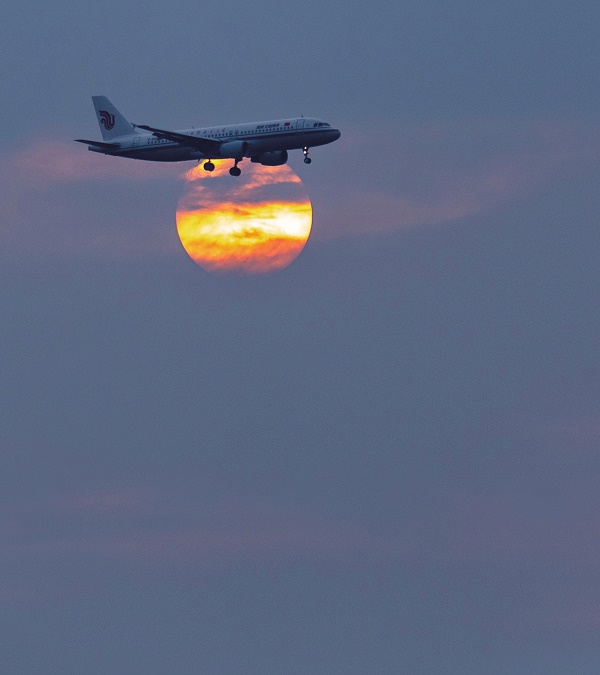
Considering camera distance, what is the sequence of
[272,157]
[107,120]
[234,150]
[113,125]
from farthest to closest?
[107,120] < [113,125] < [272,157] < [234,150]

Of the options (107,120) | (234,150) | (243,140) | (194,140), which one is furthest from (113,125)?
(234,150)

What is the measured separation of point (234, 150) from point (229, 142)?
2.41 meters

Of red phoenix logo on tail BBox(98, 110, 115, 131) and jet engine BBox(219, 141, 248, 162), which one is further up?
red phoenix logo on tail BBox(98, 110, 115, 131)

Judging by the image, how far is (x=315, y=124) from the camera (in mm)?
165625

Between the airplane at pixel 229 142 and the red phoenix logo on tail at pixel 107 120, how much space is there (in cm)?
1017

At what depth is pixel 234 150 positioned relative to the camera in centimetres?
16850

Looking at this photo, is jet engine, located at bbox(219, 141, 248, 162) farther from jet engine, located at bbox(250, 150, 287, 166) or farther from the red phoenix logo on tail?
the red phoenix logo on tail

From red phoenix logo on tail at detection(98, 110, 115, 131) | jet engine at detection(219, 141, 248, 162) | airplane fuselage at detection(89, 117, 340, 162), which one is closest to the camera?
airplane fuselage at detection(89, 117, 340, 162)

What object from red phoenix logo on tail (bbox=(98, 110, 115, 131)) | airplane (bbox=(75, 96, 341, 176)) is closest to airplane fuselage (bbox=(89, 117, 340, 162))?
airplane (bbox=(75, 96, 341, 176))

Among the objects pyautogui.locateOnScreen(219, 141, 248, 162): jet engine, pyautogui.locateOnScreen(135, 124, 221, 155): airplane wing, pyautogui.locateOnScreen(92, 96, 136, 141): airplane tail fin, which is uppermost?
pyautogui.locateOnScreen(92, 96, 136, 141): airplane tail fin

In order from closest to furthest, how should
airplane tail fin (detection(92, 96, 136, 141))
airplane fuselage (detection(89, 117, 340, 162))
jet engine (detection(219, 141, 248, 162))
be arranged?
airplane fuselage (detection(89, 117, 340, 162)), jet engine (detection(219, 141, 248, 162)), airplane tail fin (detection(92, 96, 136, 141))

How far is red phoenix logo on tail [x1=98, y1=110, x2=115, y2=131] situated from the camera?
196 m

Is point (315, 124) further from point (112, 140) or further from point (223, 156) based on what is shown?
point (112, 140)

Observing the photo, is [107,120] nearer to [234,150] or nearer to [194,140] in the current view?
[194,140]
